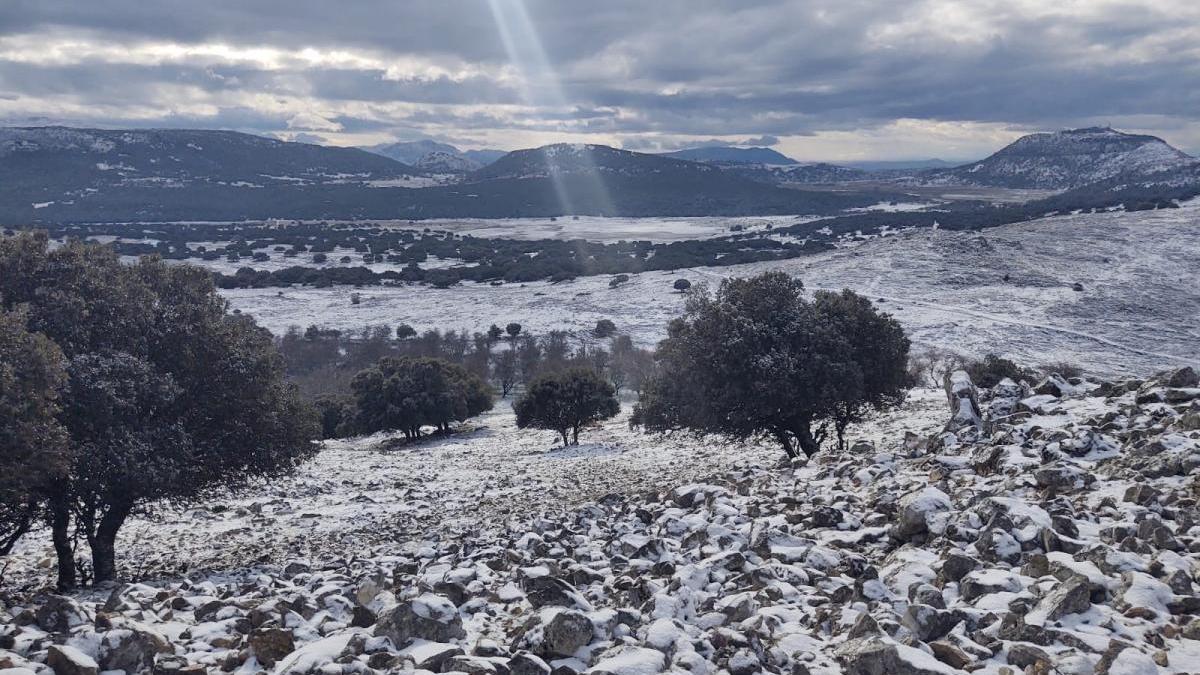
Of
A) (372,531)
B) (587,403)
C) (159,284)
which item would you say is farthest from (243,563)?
(587,403)

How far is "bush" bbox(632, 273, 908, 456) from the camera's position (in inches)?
802

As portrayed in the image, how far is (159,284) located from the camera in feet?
52.0

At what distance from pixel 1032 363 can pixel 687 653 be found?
5327cm

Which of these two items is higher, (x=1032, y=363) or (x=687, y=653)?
(x=687, y=653)

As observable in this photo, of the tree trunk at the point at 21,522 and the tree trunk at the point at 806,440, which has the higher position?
the tree trunk at the point at 21,522

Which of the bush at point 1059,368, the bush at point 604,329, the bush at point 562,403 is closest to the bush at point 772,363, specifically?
the bush at point 562,403

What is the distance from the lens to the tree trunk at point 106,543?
13648mm

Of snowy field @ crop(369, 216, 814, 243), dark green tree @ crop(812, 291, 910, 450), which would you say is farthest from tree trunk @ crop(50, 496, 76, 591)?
snowy field @ crop(369, 216, 814, 243)

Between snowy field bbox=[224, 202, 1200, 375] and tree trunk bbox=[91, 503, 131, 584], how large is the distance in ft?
173

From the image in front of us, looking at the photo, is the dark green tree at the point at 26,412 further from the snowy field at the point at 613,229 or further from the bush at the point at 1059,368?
the snowy field at the point at 613,229

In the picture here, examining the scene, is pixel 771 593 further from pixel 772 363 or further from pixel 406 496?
pixel 406 496

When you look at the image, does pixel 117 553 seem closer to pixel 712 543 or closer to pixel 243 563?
pixel 243 563

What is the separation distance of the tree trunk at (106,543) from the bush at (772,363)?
41.4 feet

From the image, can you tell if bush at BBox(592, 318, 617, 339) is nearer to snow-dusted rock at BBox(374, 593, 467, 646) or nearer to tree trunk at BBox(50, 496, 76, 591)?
tree trunk at BBox(50, 496, 76, 591)
